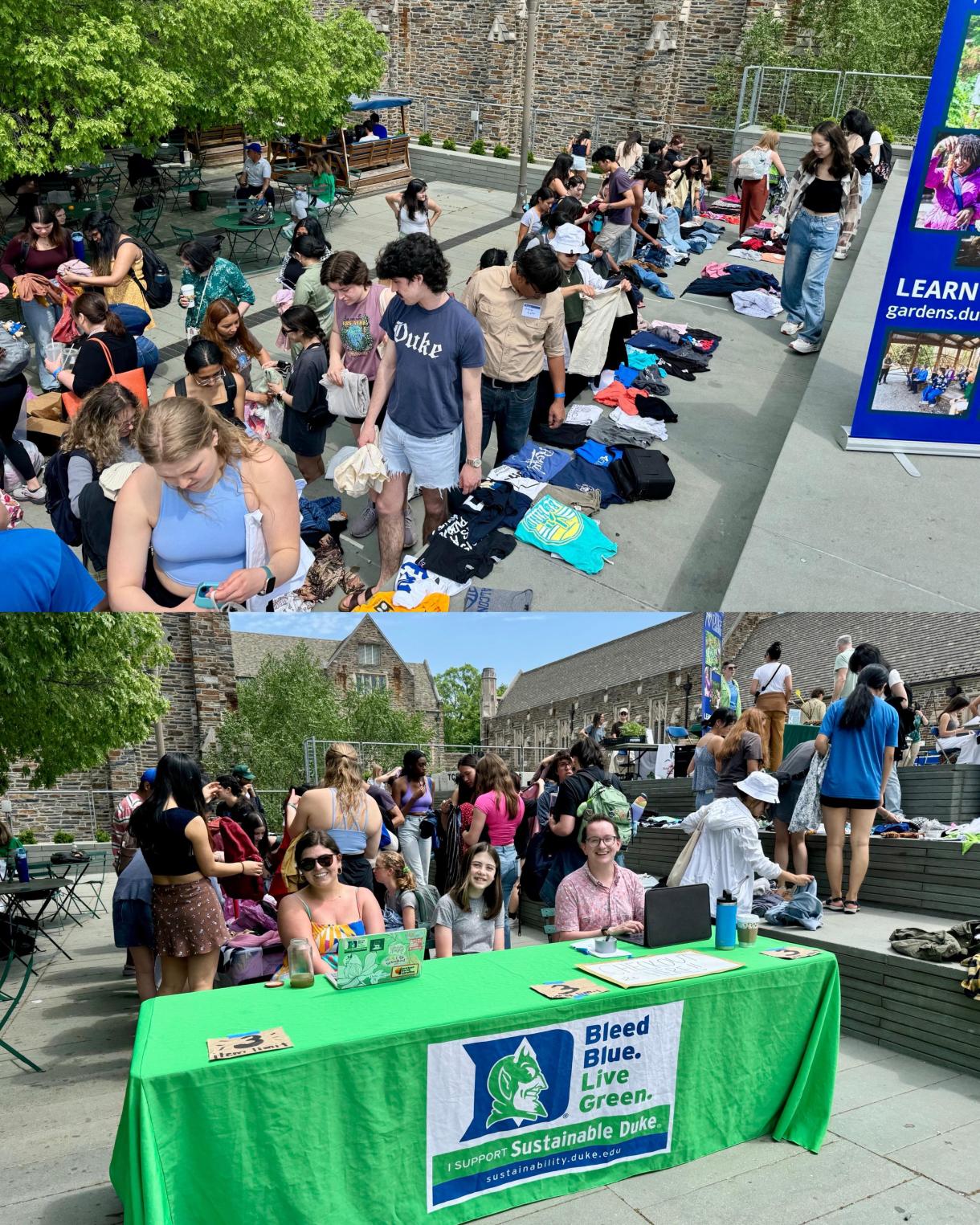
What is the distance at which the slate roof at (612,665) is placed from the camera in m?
7.41

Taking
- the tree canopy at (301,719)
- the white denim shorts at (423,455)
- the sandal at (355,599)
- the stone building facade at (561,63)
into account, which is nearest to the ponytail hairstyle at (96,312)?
the white denim shorts at (423,455)

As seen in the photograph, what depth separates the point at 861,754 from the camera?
15.9 ft

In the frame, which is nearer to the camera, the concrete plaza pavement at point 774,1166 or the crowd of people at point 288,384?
the concrete plaza pavement at point 774,1166

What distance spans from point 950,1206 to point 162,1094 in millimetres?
2269

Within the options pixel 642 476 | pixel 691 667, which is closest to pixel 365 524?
pixel 642 476

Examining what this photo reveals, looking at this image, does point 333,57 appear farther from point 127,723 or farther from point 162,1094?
point 162,1094

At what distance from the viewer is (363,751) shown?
9.16 meters

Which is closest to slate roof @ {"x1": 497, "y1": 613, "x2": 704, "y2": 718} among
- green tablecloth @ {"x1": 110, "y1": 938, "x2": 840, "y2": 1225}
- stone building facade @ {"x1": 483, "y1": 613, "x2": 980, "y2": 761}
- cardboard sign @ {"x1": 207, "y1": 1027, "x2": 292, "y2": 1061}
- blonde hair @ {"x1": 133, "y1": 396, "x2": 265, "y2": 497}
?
stone building facade @ {"x1": 483, "y1": 613, "x2": 980, "y2": 761}

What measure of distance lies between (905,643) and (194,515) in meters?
11.4

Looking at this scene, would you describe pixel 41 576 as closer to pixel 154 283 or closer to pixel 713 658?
pixel 154 283

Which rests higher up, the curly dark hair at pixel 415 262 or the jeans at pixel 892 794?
the curly dark hair at pixel 415 262

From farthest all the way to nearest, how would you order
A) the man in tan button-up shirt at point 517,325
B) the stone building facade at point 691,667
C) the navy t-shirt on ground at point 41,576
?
the stone building facade at point 691,667
the man in tan button-up shirt at point 517,325
the navy t-shirt on ground at point 41,576

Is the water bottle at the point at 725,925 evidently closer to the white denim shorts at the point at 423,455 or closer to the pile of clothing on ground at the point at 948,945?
the pile of clothing on ground at the point at 948,945

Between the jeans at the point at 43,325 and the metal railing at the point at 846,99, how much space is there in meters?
11.5
